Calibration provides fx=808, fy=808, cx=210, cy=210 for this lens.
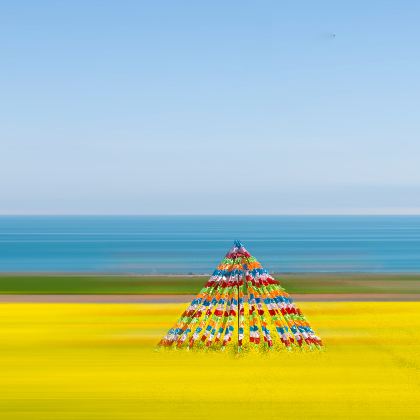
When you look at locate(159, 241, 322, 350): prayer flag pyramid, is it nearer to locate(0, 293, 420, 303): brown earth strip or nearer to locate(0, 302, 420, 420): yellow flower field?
locate(0, 302, 420, 420): yellow flower field

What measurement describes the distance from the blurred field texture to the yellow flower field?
54.3 ft

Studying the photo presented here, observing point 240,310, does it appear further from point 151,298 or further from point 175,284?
point 175,284

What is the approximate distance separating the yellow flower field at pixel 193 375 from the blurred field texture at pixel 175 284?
16542mm

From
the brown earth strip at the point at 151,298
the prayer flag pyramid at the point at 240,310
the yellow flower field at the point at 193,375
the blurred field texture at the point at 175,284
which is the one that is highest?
the blurred field texture at the point at 175,284

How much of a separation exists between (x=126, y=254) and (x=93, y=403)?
92555mm

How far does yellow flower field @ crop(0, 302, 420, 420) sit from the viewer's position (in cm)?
1611

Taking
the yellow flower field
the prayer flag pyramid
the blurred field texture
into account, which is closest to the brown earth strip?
the blurred field texture

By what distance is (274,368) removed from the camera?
65.6 ft

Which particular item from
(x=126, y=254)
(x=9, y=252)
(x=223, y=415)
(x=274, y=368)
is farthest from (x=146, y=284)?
(x=9, y=252)

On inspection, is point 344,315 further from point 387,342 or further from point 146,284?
point 146,284

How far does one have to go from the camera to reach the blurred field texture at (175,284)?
45.1 m

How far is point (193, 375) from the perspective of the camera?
1914 centimetres

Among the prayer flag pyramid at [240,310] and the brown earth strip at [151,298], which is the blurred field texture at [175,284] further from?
the prayer flag pyramid at [240,310]

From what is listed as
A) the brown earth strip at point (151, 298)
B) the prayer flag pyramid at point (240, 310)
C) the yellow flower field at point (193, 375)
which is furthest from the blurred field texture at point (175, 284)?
the prayer flag pyramid at point (240, 310)
